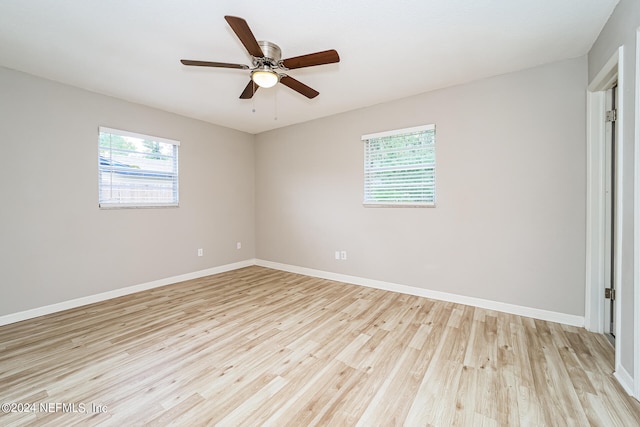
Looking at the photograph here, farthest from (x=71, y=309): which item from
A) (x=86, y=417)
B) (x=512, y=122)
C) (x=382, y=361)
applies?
(x=512, y=122)

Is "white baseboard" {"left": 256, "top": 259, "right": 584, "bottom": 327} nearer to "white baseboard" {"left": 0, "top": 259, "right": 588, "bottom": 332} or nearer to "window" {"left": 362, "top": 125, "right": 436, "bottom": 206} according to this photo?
"white baseboard" {"left": 0, "top": 259, "right": 588, "bottom": 332}

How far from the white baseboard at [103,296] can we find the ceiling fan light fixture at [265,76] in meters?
3.27

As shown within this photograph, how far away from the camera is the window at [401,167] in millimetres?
3250

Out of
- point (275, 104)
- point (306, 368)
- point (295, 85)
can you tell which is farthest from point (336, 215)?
point (306, 368)

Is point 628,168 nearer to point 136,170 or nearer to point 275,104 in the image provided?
point 275,104

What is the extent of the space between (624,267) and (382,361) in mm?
1768

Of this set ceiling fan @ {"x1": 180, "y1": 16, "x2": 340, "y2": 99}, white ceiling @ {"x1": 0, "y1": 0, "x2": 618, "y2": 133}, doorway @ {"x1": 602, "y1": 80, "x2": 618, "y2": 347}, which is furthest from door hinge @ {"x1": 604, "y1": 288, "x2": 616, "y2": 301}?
ceiling fan @ {"x1": 180, "y1": 16, "x2": 340, "y2": 99}

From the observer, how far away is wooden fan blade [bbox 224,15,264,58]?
5.00 ft

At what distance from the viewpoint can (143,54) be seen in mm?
2402

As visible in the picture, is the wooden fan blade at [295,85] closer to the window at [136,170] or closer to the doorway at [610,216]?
the window at [136,170]

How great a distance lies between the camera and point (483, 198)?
289 centimetres

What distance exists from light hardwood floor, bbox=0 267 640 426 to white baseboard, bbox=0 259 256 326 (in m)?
0.13

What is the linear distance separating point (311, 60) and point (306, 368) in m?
2.34

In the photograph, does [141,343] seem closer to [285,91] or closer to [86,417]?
[86,417]
